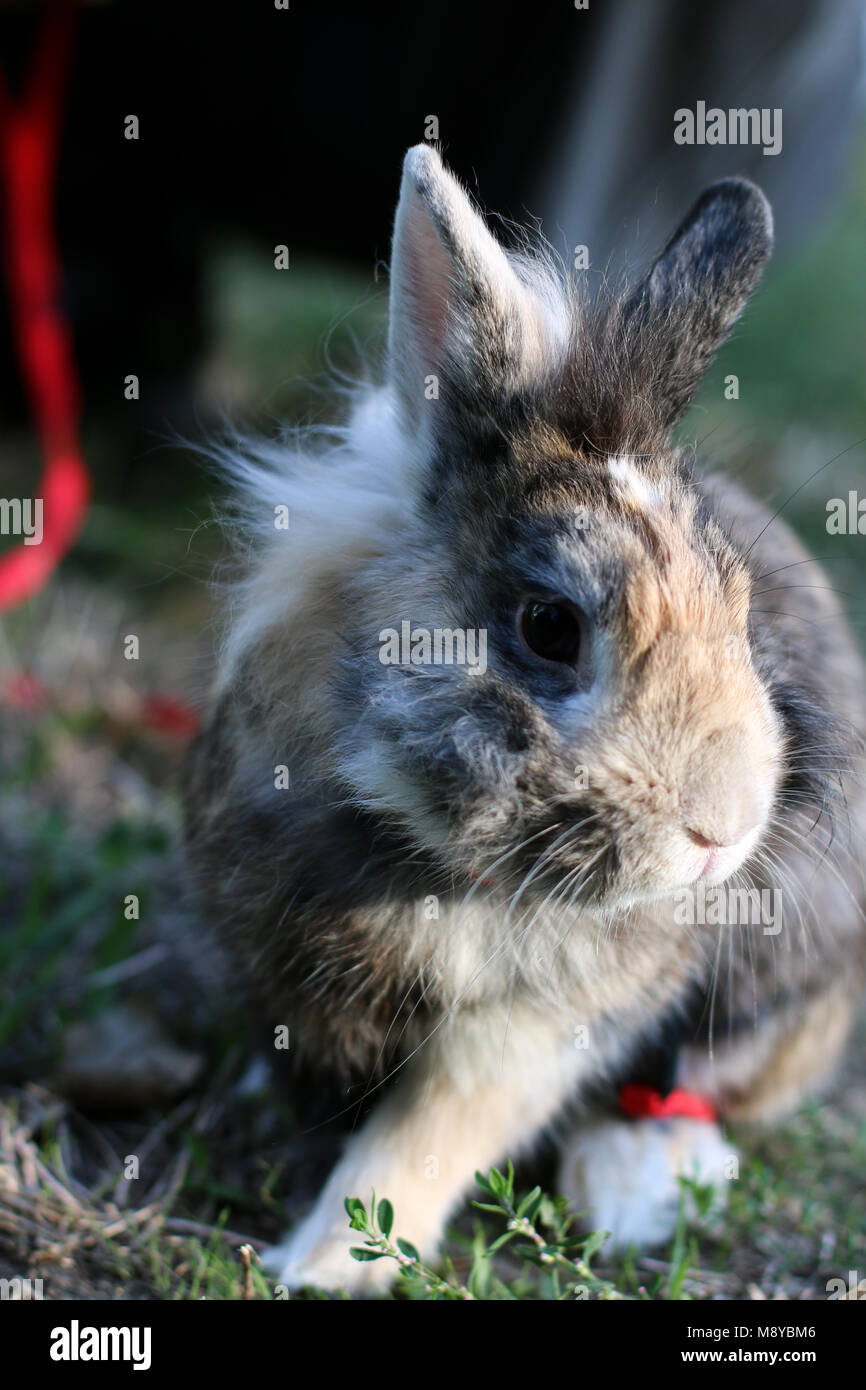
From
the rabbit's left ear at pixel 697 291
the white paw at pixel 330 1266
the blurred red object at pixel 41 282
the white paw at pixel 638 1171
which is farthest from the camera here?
the blurred red object at pixel 41 282

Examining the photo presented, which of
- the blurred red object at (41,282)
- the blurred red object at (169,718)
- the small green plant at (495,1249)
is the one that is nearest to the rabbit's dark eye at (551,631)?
the small green plant at (495,1249)

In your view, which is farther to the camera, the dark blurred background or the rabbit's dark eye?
the dark blurred background

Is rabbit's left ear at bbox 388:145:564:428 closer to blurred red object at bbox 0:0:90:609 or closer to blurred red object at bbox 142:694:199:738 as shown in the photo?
blurred red object at bbox 142:694:199:738

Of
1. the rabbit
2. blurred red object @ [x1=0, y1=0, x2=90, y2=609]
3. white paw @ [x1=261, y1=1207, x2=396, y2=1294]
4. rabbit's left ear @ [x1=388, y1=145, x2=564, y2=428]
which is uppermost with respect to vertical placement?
blurred red object @ [x1=0, y1=0, x2=90, y2=609]

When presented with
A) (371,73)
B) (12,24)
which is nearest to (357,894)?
(371,73)

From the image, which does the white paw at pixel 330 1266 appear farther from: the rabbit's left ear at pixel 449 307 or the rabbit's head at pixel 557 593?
the rabbit's left ear at pixel 449 307

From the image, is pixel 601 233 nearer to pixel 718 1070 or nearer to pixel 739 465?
pixel 739 465

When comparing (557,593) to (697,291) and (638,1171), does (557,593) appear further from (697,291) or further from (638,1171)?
(638,1171)

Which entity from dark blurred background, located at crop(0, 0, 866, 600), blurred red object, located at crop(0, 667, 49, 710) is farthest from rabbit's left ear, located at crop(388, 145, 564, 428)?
blurred red object, located at crop(0, 667, 49, 710)
